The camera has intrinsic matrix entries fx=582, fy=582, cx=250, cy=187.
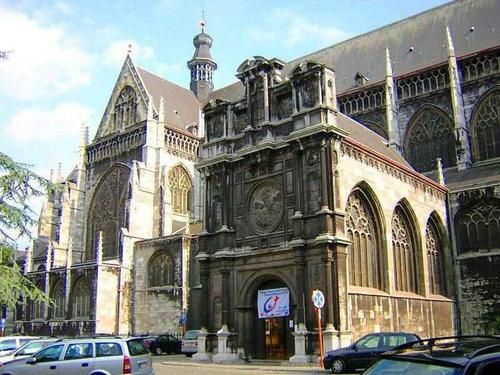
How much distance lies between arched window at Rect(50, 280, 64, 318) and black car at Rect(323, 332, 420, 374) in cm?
3184

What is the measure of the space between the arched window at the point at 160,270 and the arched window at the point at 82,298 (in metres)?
4.93

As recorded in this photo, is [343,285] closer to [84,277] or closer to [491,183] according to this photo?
[491,183]

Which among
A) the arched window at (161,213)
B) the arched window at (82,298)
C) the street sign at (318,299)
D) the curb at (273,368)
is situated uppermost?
the arched window at (161,213)

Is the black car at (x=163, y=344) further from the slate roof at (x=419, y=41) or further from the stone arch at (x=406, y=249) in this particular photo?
the slate roof at (x=419, y=41)

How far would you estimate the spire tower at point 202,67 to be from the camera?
2366 inches

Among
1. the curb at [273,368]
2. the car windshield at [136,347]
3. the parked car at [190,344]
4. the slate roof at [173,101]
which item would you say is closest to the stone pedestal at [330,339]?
the curb at [273,368]

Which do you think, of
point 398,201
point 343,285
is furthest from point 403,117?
point 343,285

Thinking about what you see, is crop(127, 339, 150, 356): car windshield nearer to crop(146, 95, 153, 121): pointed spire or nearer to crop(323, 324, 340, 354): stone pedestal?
crop(323, 324, 340, 354): stone pedestal

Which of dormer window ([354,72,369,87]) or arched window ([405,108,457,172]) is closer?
arched window ([405,108,457,172])

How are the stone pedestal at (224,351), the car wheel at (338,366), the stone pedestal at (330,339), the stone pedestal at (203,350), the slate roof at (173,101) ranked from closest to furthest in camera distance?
the car wheel at (338,366), the stone pedestal at (330,339), the stone pedestal at (224,351), the stone pedestal at (203,350), the slate roof at (173,101)

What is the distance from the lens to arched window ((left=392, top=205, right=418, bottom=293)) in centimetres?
2588

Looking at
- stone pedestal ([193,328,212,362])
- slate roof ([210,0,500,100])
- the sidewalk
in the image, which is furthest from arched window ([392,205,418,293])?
slate roof ([210,0,500,100])

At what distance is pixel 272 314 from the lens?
22422 mm

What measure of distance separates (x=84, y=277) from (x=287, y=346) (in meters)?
25.0
